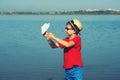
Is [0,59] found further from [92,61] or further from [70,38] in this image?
[70,38]

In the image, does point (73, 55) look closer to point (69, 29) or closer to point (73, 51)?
point (73, 51)

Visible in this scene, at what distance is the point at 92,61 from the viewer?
50.7 feet

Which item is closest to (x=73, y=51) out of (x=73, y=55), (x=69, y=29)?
(x=73, y=55)

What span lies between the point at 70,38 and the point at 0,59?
33.7 ft

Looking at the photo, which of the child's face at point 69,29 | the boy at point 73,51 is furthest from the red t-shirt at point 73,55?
the child's face at point 69,29

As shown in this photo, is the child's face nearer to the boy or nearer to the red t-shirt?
the boy

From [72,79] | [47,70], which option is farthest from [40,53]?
[72,79]

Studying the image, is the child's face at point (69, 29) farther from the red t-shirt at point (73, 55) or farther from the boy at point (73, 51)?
the red t-shirt at point (73, 55)

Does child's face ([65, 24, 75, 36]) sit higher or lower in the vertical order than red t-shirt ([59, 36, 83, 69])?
higher

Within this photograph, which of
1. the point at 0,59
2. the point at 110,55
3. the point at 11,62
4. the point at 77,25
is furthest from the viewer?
the point at 110,55

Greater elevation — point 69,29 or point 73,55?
point 69,29

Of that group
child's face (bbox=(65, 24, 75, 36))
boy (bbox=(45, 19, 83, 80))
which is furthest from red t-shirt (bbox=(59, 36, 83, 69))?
child's face (bbox=(65, 24, 75, 36))

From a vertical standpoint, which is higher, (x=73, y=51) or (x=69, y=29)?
(x=69, y=29)

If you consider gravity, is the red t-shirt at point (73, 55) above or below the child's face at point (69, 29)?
below
